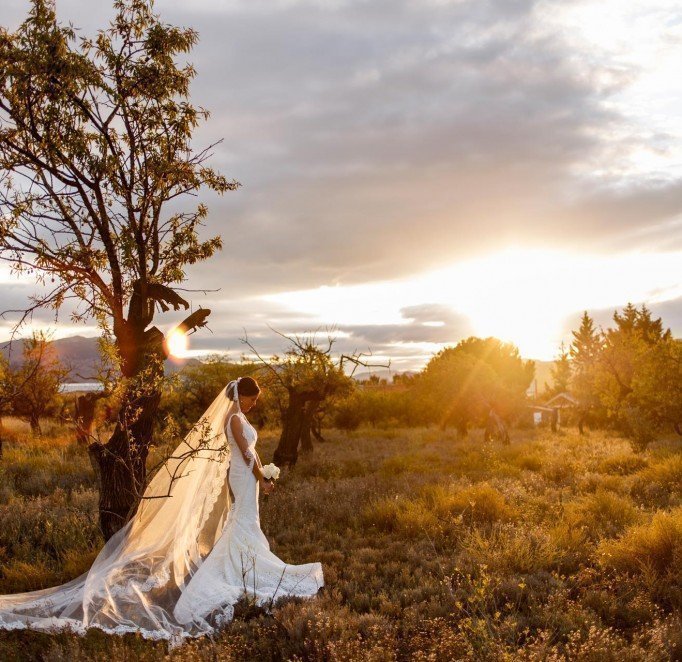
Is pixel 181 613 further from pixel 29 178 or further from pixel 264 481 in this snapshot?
pixel 29 178

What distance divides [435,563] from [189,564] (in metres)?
3.38

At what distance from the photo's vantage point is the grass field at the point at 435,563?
5.64 m

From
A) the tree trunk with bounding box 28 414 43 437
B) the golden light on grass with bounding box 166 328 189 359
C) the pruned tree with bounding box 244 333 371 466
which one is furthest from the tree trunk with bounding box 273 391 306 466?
the tree trunk with bounding box 28 414 43 437

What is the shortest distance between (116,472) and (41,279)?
309 centimetres

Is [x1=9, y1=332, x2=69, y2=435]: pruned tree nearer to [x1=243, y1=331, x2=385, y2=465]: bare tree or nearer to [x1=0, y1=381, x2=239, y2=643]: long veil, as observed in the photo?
[x1=243, y1=331, x2=385, y2=465]: bare tree

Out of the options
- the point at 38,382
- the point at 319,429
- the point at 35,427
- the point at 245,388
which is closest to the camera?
the point at 245,388

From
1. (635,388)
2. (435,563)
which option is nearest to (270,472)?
(435,563)

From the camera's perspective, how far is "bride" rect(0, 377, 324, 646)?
6500 millimetres

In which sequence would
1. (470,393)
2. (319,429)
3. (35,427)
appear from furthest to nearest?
(470,393)
(319,429)
(35,427)

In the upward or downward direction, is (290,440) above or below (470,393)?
below

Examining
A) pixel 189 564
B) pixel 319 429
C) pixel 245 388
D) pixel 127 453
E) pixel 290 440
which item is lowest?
pixel 319 429

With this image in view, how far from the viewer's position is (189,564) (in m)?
7.77

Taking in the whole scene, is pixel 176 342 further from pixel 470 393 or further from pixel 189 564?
pixel 470 393

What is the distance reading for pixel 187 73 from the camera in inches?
363
